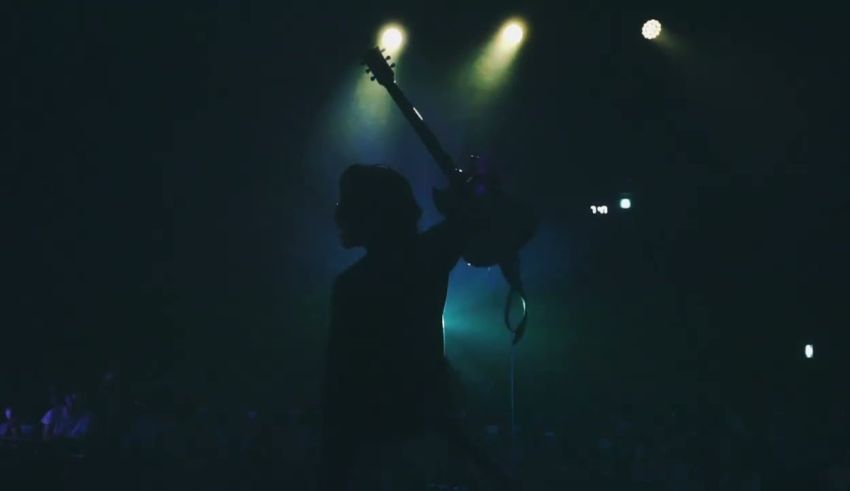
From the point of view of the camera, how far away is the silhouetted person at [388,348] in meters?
1.68

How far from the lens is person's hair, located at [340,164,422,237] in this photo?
6.15 feet

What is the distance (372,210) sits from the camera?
188cm

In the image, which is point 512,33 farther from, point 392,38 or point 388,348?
point 388,348

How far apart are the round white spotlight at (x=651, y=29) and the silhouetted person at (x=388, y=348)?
1020 centimetres

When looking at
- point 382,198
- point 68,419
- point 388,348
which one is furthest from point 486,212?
point 68,419

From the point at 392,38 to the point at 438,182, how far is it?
2.15m

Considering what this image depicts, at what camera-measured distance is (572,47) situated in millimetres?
11594

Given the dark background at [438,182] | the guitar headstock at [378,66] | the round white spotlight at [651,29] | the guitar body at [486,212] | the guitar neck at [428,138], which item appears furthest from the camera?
the round white spotlight at [651,29]

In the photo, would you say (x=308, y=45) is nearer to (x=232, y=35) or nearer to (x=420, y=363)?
(x=232, y=35)

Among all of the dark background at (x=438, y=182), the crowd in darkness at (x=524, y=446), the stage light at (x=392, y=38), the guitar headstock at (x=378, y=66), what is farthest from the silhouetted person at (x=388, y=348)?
the stage light at (x=392, y=38)

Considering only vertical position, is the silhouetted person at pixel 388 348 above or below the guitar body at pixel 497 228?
below

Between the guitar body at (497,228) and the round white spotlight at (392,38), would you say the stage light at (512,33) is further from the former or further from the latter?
the guitar body at (497,228)

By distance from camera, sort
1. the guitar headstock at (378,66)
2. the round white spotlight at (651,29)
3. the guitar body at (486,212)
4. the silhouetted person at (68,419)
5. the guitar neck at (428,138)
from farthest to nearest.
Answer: the round white spotlight at (651,29), the silhouetted person at (68,419), the guitar headstock at (378,66), the guitar neck at (428,138), the guitar body at (486,212)

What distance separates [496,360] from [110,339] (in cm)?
578
